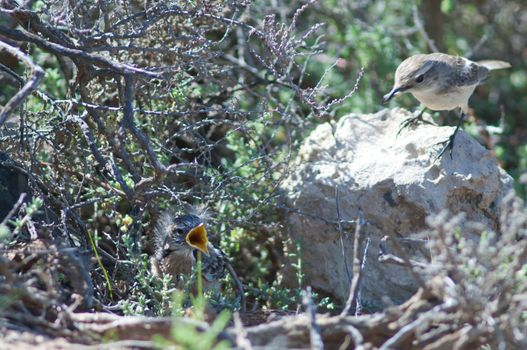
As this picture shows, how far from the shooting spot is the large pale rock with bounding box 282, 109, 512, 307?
5398mm

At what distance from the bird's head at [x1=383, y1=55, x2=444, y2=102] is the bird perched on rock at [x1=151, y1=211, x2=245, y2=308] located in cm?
181

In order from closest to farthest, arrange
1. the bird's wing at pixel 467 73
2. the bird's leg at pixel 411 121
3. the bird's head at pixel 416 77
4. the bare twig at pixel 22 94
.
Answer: the bare twig at pixel 22 94, the bird's leg at pixel 411 121, the bird's head at pixel 416 77, the bird's wing at pixel 467 73

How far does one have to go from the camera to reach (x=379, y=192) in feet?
18.0

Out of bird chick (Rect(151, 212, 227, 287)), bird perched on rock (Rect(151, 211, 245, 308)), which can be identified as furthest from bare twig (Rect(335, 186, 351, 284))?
bird chick (Rect(151, 212, 227, 287))

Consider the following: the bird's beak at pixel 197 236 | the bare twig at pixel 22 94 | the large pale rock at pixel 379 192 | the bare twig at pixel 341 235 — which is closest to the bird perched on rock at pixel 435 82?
the large pale rock at pixel 379 192

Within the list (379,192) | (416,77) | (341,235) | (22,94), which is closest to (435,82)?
(416,77)

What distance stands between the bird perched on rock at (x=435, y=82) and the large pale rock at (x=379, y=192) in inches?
11.4

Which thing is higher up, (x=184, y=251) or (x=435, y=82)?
(x=435, y=82)

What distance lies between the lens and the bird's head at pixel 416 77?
613 centimetres

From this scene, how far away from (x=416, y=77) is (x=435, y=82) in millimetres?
186

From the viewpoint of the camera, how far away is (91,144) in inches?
190

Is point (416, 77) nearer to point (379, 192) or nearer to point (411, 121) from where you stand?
point (411, 121)

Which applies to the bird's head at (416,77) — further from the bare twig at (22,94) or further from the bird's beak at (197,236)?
the bare twig at (22,94)

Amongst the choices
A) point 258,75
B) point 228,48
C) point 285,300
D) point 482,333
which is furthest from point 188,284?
point 228,48
